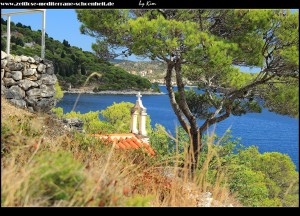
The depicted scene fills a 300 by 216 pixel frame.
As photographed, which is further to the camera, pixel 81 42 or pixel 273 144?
pixel 273 144

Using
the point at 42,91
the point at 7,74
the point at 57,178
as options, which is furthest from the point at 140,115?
the point at 57,178

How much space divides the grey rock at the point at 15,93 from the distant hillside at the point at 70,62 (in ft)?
22.1

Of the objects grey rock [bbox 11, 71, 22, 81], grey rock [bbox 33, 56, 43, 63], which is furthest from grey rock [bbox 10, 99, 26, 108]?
grey rock [bbox 33, 56, 43, 63]

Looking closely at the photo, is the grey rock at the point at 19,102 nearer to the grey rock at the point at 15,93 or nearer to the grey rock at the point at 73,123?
the grey rock at the point at 15,93

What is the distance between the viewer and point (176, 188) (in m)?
4.04

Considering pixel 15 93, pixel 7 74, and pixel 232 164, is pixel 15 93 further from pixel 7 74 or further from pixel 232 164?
pixel 232 164

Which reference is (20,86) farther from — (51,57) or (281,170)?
(281,170)

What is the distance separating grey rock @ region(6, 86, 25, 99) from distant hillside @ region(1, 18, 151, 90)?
22.1 feet

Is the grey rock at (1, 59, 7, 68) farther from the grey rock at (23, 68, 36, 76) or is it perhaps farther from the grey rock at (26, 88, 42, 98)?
the grey rock at (26, 88, 42, 98)

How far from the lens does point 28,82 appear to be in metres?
9.21

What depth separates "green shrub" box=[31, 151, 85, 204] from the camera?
2.82 m

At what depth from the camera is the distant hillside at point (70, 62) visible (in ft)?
57.6
